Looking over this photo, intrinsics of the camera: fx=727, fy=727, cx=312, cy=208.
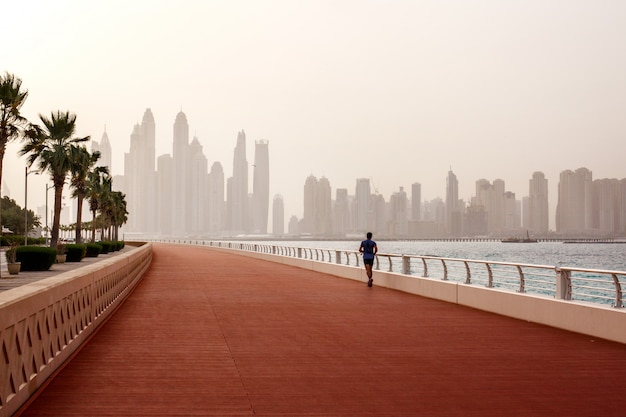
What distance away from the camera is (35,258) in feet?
148

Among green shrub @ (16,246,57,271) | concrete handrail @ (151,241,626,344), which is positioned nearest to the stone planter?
green shrub @ (16,246,57,271)

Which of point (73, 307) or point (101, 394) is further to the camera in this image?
point (73, 307)

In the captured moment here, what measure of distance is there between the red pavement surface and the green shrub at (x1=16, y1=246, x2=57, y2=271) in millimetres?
28784

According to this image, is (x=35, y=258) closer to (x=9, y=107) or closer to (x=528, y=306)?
(x=9, y=107)

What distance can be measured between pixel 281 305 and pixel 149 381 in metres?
11.3

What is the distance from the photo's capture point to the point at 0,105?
1531 inches

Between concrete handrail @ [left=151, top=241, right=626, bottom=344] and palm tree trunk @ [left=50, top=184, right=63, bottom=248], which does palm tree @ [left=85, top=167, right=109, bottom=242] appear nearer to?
palm tree trunk @ [left=50, top=184, right=63, bottom=248]

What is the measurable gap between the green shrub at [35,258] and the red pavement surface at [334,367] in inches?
1133

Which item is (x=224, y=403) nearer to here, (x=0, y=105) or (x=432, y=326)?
(x=432, y=326)

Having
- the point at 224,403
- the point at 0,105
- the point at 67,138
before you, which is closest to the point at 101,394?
the point at 224,403

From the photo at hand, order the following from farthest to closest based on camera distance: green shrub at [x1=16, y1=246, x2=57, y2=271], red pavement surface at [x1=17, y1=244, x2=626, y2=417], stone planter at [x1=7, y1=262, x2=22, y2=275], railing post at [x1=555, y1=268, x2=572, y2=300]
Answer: green shrub at [x1=16, y1=246, x2=57, y2=271] < stone planter at [x1=7, y1=262, x2=22, y2=275] < railing post at [x1=555, y1=268, x2=572, y2=300] < red pavement surface at [x1=17, y1=244, x2=626, y2=417]

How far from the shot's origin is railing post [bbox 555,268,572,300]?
599 inches

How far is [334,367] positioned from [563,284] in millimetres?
7013

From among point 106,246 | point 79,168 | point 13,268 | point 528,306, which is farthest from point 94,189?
point 528,306
